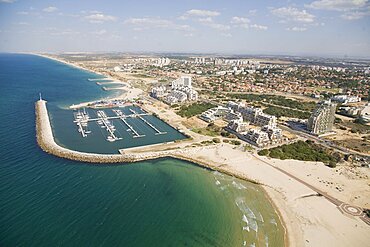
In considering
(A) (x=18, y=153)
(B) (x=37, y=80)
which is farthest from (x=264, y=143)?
(B) (x=37, y=80)

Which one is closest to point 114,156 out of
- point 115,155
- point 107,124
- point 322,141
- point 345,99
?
point 115,155

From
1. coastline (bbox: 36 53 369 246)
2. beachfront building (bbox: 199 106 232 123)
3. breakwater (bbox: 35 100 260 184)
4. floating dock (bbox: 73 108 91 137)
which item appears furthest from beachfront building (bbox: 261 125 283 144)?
floating dock (bbox: 73 108 91 137)

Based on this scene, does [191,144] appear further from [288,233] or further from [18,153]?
[18,153]

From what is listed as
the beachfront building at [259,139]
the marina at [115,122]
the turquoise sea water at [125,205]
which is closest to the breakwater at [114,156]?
the turquoise sea water at [125,205]

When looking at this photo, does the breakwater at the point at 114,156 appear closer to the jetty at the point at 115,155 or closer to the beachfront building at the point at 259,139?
the jetty at the point at 115,155

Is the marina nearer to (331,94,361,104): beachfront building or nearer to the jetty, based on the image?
the jetty

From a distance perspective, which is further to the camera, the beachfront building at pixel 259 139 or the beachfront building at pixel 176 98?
the beachfront building at pixel 176 98
